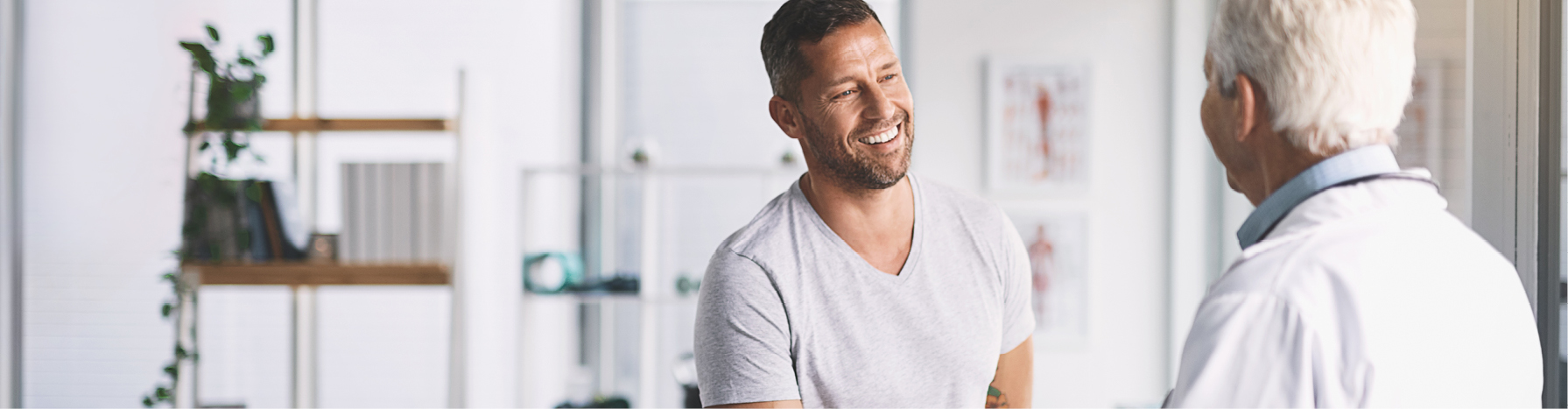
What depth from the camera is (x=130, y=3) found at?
9.05 feet

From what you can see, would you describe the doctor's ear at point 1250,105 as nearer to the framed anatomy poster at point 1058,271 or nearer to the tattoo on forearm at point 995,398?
the tattoo on forearm at point 995,398

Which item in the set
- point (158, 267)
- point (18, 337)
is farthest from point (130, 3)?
point (18, 337)

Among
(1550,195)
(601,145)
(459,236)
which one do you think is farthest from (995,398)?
(601,145)

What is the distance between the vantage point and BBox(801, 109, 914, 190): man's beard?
1.15 m

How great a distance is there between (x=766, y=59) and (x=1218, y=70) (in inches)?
23.7

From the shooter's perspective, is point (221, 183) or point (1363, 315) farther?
point (221, 183)

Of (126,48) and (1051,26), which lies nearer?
(126,48)

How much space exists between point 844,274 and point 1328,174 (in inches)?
→ 23.2

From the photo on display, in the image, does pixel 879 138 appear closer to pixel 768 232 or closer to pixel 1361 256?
pixel 768 232

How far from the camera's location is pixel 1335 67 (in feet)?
2.62

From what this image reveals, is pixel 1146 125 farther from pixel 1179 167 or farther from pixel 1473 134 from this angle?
pixel 1473 134

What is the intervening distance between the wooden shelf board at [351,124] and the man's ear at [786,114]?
4.57 ft

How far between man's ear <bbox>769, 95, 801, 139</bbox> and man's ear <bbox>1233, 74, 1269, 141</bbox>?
55cm

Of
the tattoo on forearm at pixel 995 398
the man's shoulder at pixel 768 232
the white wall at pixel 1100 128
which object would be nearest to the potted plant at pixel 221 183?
the man's shoulder at pixel 768 232
